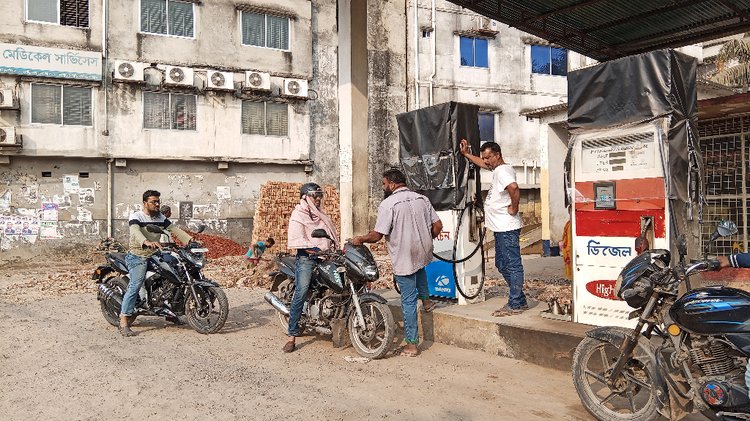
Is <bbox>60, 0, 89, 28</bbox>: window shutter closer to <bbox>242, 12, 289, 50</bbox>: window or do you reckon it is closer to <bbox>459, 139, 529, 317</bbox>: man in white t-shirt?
<bbox>242, 12, 289, 50</bbox>: window

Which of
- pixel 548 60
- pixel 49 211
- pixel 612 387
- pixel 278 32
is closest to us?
pixel 612 387

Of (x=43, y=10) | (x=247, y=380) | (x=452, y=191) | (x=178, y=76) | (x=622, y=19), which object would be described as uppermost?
(x=43, y=10)

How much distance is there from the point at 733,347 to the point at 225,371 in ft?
14.0

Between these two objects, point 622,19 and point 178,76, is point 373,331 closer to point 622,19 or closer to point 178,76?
point 622,19

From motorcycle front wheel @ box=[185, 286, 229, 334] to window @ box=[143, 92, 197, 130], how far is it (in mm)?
13944

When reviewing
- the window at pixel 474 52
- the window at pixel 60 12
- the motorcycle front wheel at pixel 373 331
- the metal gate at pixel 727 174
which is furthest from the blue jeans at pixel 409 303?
the window at pixel 474 52

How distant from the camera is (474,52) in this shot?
24.9 meters

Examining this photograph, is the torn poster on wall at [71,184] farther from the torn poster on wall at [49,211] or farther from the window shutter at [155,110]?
the window shutter at [155,110]

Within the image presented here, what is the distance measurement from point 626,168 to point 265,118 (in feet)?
57.7

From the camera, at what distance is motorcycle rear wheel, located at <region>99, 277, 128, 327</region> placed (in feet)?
24.9

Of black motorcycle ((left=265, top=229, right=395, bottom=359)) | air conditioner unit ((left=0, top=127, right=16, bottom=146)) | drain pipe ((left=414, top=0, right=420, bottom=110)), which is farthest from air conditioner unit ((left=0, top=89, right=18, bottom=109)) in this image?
black motorcycle ((left=265, top=229, right=395, bottom=359))

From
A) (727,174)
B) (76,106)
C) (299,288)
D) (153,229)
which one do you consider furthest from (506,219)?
(76,106)

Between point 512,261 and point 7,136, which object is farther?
point 7,136

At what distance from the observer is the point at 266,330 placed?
7.64 metres
